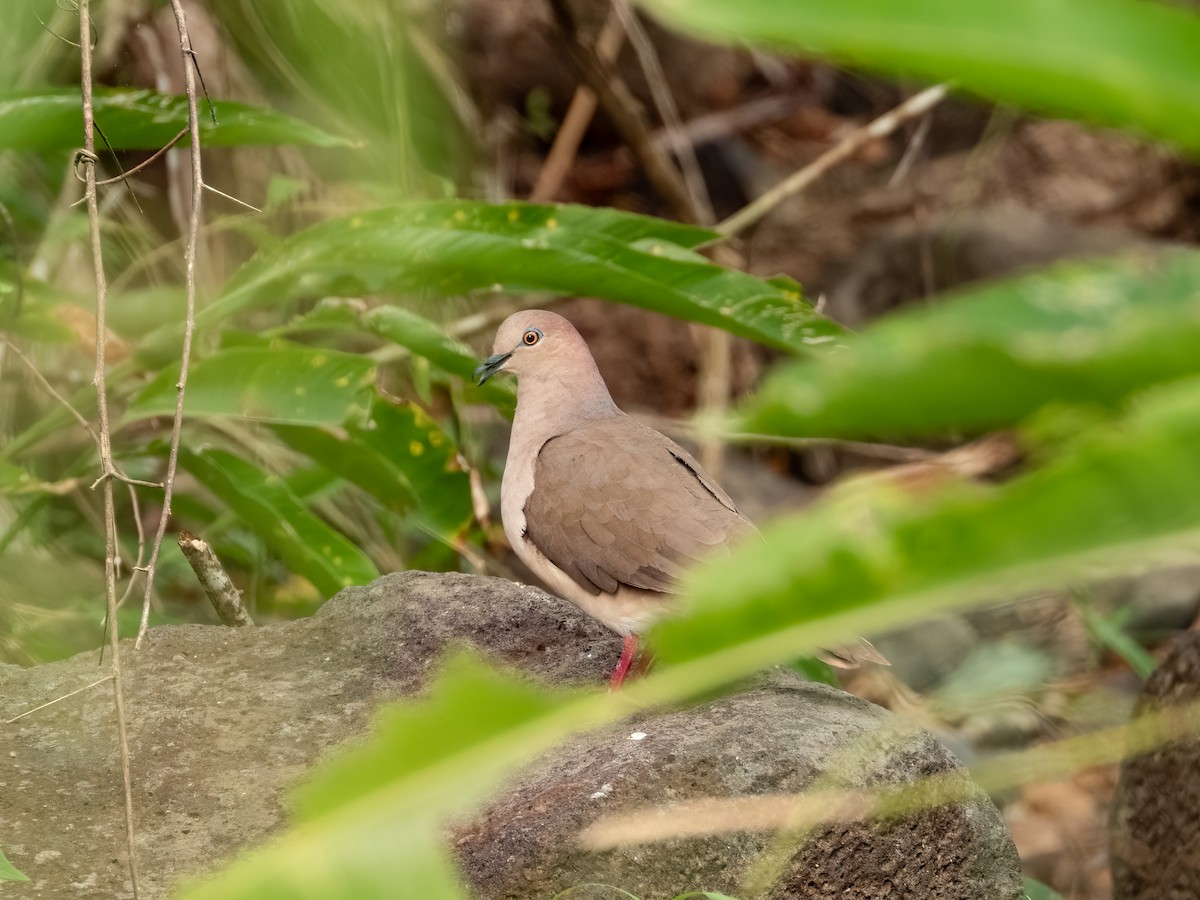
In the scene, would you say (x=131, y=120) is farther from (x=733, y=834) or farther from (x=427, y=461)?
(x=733, y=834)

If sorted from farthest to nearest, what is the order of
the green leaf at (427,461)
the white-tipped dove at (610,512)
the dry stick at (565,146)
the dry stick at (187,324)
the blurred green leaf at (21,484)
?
the dry stick at (565,146) → the green leaf at (427,461) → the blurred green leaf at (21,484) → the white-tipped dove at (610,512) → the dry stick at (187,324)

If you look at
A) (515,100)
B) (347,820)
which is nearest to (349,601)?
(347,820)

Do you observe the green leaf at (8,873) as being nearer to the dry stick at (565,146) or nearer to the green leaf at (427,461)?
the green leaf at (427,461)

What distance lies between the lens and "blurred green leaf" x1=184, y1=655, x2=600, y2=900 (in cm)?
69

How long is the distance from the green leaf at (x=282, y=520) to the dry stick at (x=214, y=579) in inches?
9.8

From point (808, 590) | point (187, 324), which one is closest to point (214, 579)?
point (187, 324)

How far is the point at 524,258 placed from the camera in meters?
3.82

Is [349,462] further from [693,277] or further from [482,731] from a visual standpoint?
[482,731]

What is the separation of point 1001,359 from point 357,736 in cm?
247

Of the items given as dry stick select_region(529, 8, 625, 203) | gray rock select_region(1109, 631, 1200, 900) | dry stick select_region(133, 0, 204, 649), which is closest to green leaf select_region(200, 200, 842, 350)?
dry stick select_region(133, 0, 204, 649)

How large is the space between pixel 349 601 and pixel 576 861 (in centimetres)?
131

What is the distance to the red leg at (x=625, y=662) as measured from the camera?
10.8ft

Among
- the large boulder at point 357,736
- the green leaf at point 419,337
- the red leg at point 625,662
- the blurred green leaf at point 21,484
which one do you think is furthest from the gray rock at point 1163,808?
the blurred green leaf at point 21,484

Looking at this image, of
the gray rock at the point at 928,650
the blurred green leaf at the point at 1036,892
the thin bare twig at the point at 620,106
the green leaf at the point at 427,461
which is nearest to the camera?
the blurred green leaf at the point at 1036,892
